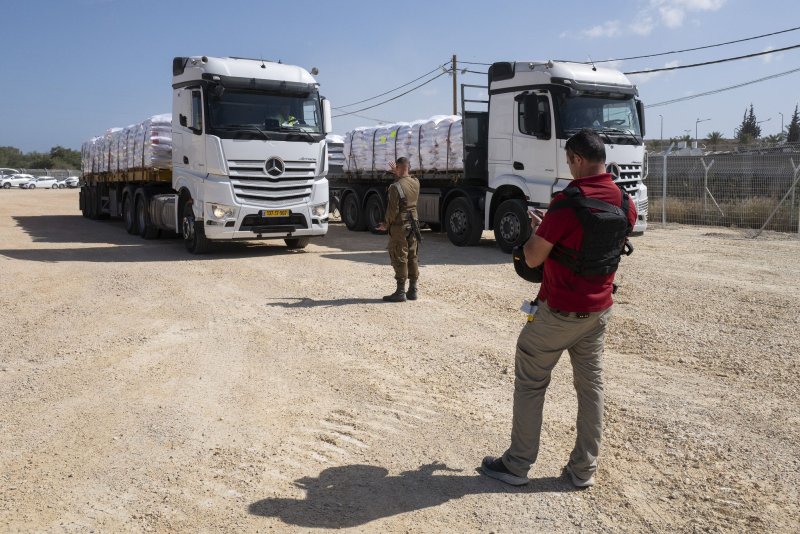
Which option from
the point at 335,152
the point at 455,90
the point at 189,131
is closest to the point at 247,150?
the point at 189,131

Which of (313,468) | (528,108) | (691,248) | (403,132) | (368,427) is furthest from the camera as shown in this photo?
(403,132)

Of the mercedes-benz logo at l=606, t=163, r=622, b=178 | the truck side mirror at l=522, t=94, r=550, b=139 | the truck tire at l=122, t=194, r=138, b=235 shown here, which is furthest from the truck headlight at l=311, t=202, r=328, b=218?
the truck tire at l=122, t=194, r=138, b=235

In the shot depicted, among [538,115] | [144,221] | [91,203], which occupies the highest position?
[538,115]

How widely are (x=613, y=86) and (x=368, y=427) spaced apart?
10.1 meters

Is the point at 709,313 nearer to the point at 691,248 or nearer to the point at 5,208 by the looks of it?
the point at 691,248

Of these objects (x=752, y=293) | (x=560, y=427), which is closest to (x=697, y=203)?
(x=752, y=293)

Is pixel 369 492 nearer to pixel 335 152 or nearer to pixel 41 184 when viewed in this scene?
pixel 335 152

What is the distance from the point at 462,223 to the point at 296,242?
11.6ft

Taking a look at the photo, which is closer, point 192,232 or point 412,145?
point 192,232

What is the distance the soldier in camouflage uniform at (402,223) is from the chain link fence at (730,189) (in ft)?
38.4

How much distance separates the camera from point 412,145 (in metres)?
17.2

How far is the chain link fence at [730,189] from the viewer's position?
18.3m

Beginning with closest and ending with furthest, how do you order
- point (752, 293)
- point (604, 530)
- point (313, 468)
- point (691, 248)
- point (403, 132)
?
point (604, 530) → point (313, 468) → point (752, 293) → point (691, 248) → point (403, 132)

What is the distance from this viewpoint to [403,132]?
1777cm
